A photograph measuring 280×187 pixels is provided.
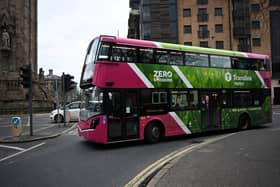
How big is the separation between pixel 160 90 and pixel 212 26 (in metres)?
46.4

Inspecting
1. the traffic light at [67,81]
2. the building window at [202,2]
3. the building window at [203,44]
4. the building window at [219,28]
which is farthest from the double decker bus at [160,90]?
the building window at [202,2]

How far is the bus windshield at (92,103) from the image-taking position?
32.9 feet

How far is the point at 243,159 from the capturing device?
756cm

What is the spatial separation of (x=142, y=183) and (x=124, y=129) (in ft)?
15.5

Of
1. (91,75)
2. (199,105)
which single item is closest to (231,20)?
(199,105)

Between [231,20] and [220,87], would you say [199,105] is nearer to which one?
[220,87]

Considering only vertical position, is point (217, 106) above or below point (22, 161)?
above

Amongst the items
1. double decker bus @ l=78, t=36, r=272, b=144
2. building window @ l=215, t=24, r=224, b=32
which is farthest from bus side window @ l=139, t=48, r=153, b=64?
building window @ l=215, t=24, r=224, b=32

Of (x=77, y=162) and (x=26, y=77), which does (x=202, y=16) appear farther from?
(x=77, y=162)

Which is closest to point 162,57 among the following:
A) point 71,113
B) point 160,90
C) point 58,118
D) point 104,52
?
point 160,90

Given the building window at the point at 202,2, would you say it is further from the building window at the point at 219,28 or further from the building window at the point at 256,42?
the building window at the point at 256,42

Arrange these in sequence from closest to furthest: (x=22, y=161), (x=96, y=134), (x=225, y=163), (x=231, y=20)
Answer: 1. (x=225, y=163)
2. (x=22, y=161)
3. (x=96, y=134)
4. (x=231, y=20)

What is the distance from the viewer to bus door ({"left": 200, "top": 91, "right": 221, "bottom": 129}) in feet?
42.8

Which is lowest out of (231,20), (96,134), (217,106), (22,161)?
(22,161)
